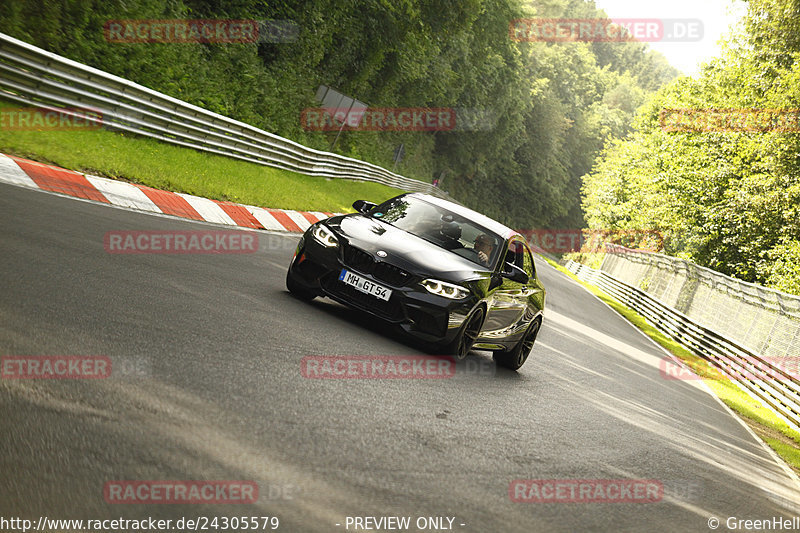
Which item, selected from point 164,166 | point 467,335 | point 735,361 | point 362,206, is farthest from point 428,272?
point 735,361

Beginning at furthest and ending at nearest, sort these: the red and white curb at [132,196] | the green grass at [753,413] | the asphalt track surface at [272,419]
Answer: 1. the green grass at [753,413]
2. the red and white curb at [132,196]
3. the asphalt track surface at [272,419]

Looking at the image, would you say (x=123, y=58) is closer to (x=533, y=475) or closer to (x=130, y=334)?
(x=130, y=334)

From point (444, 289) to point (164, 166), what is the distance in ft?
28.2

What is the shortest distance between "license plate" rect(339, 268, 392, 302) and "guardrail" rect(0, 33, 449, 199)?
6.80 meters

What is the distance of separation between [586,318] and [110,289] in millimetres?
19526

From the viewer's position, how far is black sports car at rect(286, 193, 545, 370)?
7.58 meters

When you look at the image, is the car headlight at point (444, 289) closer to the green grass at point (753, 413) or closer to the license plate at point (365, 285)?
the license plate at point (365, 285)

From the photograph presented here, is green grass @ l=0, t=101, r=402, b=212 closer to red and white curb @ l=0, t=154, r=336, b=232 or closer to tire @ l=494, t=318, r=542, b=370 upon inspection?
red and white curb @ l=0, t=154, r=336, b=232

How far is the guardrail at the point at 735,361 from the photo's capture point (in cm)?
1492

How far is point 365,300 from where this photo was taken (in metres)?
7.70

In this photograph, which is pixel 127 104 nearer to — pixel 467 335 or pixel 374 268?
pixel 374 268

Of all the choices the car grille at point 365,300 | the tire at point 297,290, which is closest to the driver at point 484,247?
the car grille at point 365,300

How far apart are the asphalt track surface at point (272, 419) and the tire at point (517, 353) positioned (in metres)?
0.19

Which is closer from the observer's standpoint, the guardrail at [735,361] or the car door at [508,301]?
the car door at [508,301]
